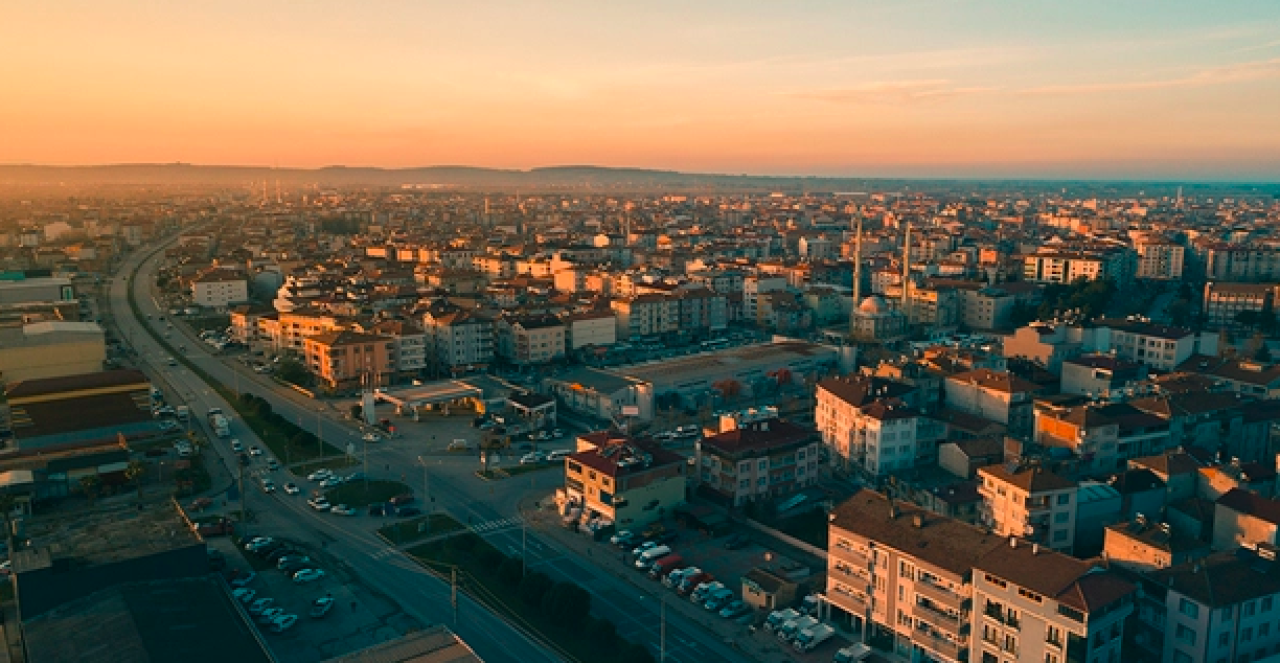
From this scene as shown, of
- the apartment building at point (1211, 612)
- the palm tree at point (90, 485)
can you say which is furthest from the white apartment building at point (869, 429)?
the palm tree at point (90, 485)

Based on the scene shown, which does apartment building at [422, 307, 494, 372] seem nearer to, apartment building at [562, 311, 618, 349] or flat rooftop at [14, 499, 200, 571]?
apartment building at [562, 311, 618, 349]

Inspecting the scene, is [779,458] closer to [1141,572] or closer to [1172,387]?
[1141,572]

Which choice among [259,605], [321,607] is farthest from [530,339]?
[259,605]

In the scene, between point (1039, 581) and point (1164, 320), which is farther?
point (1164, 320)

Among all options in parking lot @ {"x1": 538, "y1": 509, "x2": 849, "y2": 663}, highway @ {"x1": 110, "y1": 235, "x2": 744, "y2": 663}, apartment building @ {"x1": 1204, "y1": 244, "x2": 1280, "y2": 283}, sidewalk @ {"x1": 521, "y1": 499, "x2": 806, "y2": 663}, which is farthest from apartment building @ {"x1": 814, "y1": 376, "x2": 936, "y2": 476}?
apartment building @ {"x1": 1204, "y1": 244, "x2": 1280, "y2": 283}

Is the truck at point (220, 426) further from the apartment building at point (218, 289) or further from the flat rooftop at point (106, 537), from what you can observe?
the apartment building at point (218, 289)

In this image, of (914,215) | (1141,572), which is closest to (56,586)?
(1141,572)

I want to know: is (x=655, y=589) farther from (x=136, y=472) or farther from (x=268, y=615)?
(x=136, y=472)
